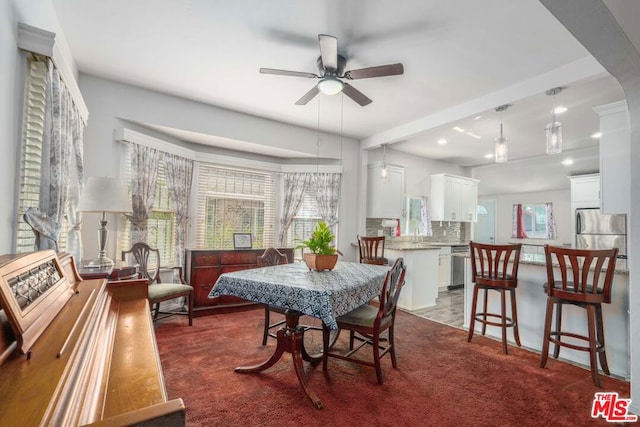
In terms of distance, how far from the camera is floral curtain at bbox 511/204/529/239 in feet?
24.8

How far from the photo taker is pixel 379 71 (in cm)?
236

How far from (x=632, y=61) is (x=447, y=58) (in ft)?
3.99

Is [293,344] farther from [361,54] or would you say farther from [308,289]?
[361,54]

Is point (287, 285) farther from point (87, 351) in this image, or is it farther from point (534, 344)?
point (534, 344)

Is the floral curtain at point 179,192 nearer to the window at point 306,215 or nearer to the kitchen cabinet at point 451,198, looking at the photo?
the window at point 306,215

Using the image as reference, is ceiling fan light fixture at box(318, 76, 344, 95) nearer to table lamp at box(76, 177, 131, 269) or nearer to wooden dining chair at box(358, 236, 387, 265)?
table lamp at box(76, 177, 131, 269)

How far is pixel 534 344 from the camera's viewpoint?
9.83ft

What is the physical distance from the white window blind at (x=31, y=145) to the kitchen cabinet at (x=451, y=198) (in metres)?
5.74

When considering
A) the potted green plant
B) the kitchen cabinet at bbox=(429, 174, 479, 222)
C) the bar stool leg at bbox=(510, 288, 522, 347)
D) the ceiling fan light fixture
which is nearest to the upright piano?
the potted green plant

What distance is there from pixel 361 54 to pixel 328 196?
8.43 feet

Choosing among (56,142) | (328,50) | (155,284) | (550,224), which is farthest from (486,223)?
(56,142)

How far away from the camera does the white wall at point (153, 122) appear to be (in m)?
3.16

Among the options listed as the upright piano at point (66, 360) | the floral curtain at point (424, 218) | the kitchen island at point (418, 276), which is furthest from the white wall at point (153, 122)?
the upright piano at point (66, 360)

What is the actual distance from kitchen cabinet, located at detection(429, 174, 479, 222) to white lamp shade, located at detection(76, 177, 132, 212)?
521 cm
